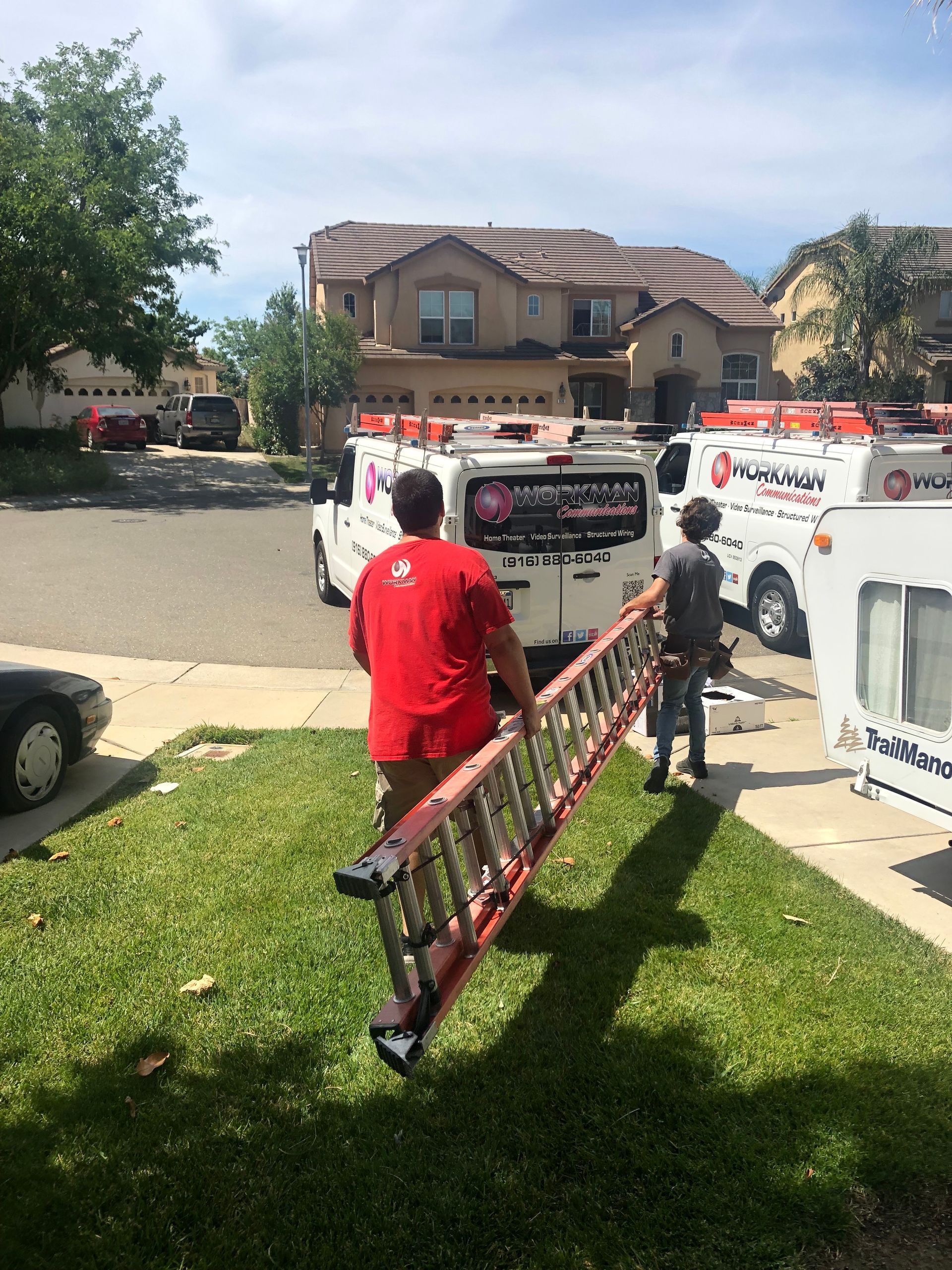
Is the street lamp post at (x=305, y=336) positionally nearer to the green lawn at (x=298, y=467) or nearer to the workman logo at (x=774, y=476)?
the green lawn at (x=298, y=467)

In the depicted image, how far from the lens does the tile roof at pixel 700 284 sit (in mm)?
35278

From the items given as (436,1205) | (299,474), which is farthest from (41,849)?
(299,474)

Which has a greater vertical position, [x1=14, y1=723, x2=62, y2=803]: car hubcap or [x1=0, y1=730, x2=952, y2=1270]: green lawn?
[x1=14, y1=723, x2=62, y2=803]: car hubcap

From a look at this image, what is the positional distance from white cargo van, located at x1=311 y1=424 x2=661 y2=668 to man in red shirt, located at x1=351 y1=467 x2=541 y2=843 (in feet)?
11.2

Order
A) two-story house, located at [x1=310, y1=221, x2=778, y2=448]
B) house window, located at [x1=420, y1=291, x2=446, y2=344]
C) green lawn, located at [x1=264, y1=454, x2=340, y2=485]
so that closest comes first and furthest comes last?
green lawn, located at [x1=264, y1=454, x2=340, y2=485]
two-story house, located at [x1=310, y1=221, x2=778, y2=448]
house window, located at [x1=420, y1=291, x2=446, y2=344]

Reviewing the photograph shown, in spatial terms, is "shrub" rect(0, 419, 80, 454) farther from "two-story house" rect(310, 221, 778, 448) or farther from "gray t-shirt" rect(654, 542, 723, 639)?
"gray t-shirt" rect(654, 542, 723, 639)

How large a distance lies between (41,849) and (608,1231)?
375cm

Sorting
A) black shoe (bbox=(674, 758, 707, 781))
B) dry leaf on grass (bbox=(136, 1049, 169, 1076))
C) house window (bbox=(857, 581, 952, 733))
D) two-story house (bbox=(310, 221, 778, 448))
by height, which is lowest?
dry leaf on grass (bbox=(136, 1049, 169, 1076))

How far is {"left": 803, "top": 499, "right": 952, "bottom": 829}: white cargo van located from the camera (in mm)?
4449

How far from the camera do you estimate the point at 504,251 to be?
117 feet

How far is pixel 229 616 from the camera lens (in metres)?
11.6

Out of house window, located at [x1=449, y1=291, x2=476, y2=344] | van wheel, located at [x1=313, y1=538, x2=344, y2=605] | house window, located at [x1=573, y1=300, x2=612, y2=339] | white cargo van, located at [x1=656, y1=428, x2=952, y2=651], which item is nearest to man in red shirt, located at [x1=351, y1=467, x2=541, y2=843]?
white cargo van, located at [x1=656, y1=428, x2=952, y2=651]

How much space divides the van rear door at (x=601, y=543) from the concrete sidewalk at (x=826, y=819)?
1164 millimetres

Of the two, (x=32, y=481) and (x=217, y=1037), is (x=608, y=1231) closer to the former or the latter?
(x=217, y=1037)
